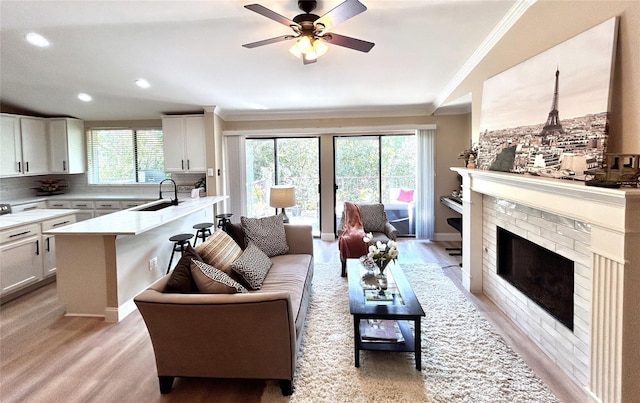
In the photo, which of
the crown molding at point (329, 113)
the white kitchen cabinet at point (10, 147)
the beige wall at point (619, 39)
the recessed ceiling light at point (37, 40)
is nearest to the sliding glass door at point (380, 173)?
the crown molding at point (329, 113)

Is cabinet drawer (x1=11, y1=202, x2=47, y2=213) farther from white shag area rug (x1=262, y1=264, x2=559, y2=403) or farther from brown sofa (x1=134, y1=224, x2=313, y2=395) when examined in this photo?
white shag area rug (x1=262, y1=264, x2=559, y2=403)

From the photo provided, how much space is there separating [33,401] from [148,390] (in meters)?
0.70

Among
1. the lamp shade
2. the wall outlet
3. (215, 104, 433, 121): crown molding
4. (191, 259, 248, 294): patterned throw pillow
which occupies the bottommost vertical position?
the wall outlet

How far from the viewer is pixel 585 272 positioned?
2270 mm

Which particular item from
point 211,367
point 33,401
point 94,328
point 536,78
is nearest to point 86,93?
point 94,328

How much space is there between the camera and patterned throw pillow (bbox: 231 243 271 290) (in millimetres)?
2928

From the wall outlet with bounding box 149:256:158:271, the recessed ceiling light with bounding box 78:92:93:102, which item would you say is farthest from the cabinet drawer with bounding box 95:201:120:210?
the wall outlet with bounding box 149:256:158:271

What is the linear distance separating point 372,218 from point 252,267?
267 cm

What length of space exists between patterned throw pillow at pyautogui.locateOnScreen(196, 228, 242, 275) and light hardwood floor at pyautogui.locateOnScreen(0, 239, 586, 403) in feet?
2.77

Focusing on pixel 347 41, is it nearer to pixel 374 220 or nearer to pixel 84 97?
pixel 374 220

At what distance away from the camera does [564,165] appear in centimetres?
228

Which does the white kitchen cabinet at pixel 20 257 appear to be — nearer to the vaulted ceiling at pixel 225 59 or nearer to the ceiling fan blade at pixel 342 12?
the vaulted ceiling at pixel 225 59

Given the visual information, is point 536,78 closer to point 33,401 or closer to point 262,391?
point 262,391

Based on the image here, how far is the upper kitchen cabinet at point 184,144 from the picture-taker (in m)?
6.19
